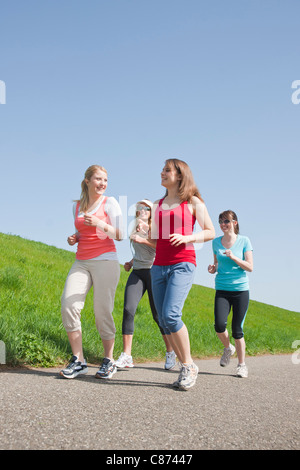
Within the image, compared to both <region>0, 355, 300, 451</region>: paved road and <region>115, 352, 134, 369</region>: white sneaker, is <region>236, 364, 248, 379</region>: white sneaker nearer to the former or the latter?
<region>0, 355, 300, 451</region>: paved road

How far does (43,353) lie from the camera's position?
5840 millimetres

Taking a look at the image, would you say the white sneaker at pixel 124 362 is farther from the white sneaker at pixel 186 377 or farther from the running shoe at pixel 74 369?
the white sneaker at pixel 186 377

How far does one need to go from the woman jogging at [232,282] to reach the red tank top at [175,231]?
1628mm

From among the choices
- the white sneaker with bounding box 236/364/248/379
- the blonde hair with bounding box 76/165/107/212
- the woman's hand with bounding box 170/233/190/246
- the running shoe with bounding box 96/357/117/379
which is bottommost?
the white sneaker with bounding box 236/364/248/379

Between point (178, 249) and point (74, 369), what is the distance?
1737 millimetres

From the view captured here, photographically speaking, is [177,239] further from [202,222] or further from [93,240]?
[93,240]

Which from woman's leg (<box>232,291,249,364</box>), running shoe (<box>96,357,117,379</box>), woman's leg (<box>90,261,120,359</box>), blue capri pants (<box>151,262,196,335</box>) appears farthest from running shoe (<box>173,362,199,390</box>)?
woman's leg (<box>232,291,249,364</box>)

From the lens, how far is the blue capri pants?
4609 millimetres

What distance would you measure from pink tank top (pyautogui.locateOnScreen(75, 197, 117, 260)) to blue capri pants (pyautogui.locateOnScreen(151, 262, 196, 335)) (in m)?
0.68

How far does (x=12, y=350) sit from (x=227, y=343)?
2.99m

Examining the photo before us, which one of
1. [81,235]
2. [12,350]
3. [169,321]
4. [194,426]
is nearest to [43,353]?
[12,350]

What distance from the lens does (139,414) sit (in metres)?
3.52

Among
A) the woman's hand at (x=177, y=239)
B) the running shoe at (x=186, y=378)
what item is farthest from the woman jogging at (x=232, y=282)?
the woman's hand at (x=177, y=239)
